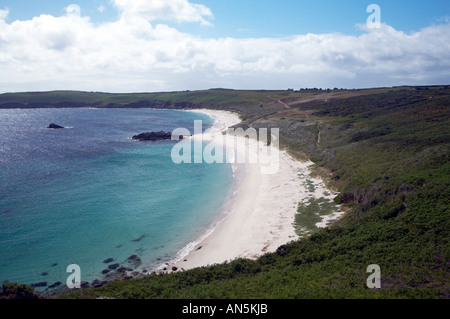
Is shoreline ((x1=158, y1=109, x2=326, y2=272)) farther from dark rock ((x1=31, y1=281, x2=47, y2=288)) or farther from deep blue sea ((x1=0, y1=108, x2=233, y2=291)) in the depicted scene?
dark rock ((x1=31, y1=281, x2=47, y2=288))

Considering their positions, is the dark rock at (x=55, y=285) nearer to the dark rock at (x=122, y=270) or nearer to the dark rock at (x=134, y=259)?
the dark rock at (x=122, y=270)

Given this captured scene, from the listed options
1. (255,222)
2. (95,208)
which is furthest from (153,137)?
(255,222)

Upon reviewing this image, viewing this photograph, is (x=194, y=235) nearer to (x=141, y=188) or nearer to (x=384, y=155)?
(x=141, y=188)

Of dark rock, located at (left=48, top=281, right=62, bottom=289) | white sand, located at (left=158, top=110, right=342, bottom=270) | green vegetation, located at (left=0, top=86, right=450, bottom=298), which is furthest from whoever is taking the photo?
white sand, located at (left=158, top=110, right=342, bottom=270)

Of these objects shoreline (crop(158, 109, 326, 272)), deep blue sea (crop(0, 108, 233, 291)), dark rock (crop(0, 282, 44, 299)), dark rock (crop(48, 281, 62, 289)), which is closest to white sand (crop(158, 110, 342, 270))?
shoreline (crop(158, 109, 326, 272))

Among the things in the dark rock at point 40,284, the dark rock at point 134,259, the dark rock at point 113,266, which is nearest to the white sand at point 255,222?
the dark rock at point 134,259

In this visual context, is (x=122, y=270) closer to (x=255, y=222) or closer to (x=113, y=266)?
(x=113, y=266)
